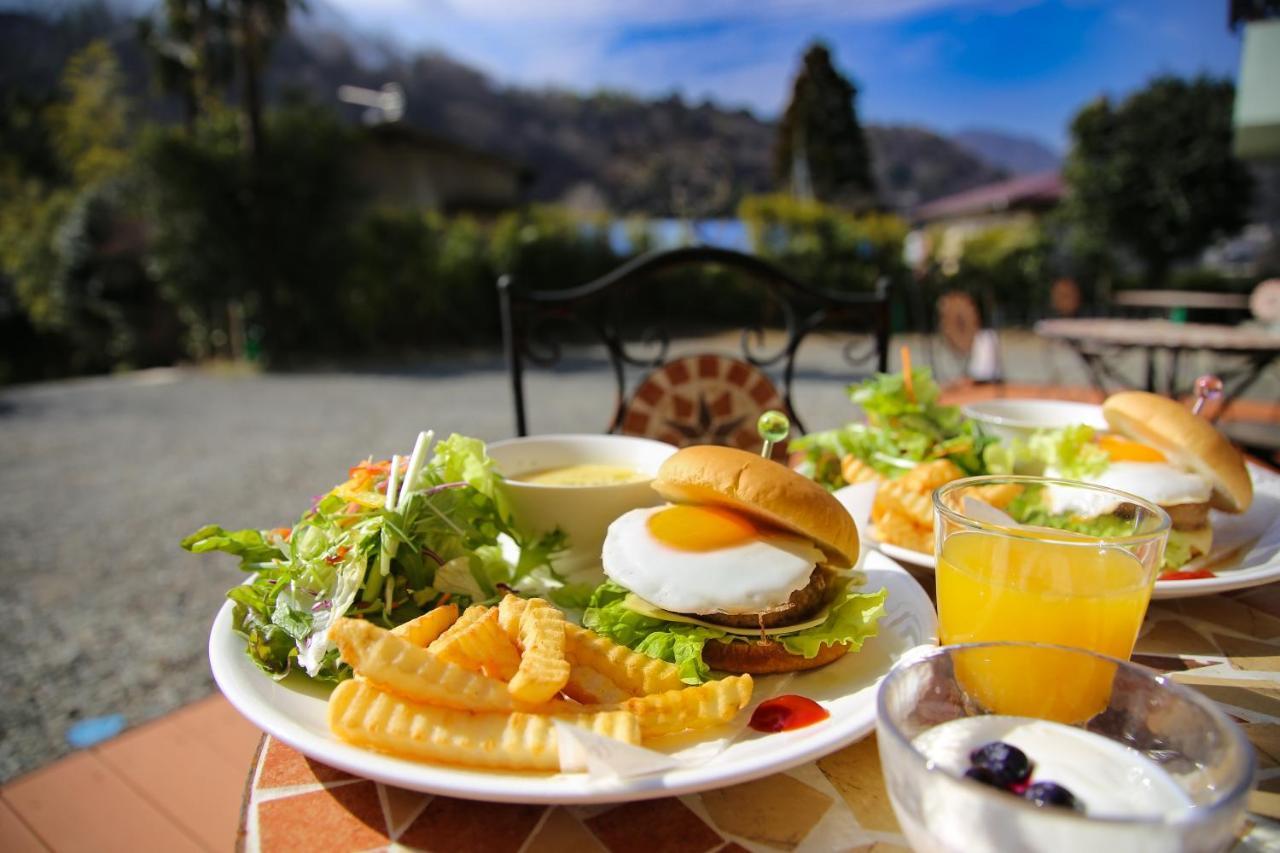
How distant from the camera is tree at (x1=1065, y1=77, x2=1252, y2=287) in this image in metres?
19.8

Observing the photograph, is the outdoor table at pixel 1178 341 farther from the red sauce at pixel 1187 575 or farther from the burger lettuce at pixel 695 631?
the burger lettuce at pixel 695 631

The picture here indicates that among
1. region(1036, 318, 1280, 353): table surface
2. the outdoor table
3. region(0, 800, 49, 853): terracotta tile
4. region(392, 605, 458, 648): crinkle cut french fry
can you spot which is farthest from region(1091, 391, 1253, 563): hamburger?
region(1036, 318, 1280, 353): table surface

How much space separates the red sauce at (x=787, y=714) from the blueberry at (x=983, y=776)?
1.04 feet

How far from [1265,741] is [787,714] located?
63cm

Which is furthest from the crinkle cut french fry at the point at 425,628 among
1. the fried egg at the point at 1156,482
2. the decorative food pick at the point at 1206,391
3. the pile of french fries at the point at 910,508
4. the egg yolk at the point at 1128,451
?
the decorative food pick at the point at 1206,391

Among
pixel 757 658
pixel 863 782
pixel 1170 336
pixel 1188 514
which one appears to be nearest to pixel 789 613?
pixel 757 658

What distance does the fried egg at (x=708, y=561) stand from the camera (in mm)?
1125

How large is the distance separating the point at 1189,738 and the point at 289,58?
77021 mm

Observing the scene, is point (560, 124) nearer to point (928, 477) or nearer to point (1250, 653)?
point (928, 477)

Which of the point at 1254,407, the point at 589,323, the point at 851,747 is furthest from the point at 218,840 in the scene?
the point at 1254,407

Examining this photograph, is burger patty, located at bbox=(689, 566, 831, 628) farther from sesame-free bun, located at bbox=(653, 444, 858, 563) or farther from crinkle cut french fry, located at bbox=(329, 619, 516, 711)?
crinkle cut french fry, located at bbox=(329, 619, 516, 711)

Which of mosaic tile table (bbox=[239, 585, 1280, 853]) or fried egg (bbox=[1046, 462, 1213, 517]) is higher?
fried egg (bbox=[1046, 462, 1213, 517])

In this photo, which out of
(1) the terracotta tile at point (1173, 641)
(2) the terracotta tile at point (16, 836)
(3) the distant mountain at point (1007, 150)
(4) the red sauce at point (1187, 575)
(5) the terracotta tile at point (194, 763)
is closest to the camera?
(1) the terracotta tile at point (1173, 641)

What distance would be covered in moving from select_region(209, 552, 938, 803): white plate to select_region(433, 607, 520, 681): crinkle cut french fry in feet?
0.44
